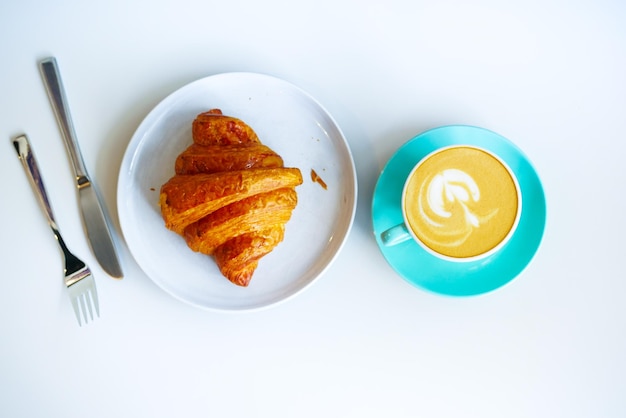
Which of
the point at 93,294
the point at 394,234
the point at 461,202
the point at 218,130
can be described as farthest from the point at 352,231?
the point at 93,294

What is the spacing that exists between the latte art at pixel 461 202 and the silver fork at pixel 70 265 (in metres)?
0.90

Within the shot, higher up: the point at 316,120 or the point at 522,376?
the point at 316,120

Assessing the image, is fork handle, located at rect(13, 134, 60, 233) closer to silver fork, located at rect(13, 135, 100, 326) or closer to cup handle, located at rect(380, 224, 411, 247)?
silver fork, located at rect(13, 135, 100, 326)

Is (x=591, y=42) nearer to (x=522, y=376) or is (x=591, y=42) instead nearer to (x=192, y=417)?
(x=522, y=376)

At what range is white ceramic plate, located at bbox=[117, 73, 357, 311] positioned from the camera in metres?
1.30

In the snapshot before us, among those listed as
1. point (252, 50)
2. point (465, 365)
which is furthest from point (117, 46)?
point (465, 365)

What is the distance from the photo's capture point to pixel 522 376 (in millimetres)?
1375

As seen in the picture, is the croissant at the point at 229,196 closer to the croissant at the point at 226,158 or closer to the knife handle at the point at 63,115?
the croissant at the point at 226,158

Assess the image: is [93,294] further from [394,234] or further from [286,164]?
[394,234]

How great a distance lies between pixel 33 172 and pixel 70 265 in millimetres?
280

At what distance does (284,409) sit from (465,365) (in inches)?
20.9

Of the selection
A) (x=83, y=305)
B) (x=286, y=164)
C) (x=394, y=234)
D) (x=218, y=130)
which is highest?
(x=218, y=130)

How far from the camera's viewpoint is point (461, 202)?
1.13m

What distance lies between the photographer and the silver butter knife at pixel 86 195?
4.36ft
